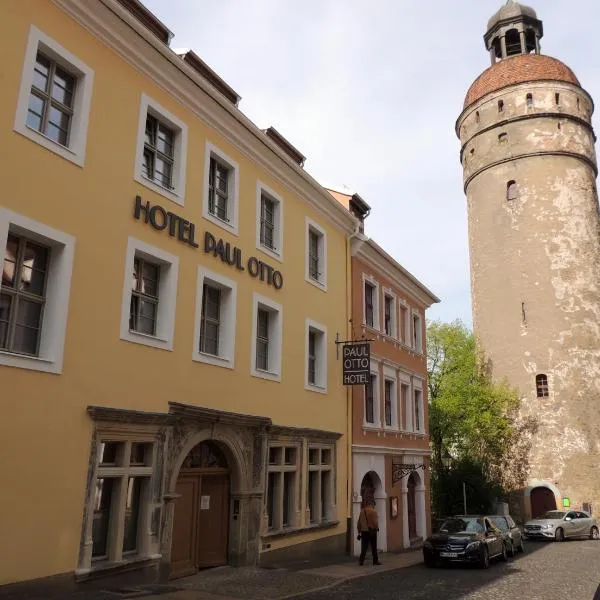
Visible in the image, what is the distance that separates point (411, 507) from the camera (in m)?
25.5

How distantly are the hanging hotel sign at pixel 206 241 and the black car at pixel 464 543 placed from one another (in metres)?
8.48

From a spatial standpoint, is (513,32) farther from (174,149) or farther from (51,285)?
(51,285)

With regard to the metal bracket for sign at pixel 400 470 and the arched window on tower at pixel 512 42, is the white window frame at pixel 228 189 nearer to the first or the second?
the metal bracket for sign at pixel 400 470

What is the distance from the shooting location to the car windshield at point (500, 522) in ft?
67.0

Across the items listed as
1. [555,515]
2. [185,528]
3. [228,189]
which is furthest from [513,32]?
[185,528]

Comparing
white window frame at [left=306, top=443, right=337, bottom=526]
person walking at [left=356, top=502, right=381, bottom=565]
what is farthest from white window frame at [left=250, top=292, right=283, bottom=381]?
person walking at [left=356, top=502, right=381, bottom=565]

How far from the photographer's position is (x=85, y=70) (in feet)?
37.9

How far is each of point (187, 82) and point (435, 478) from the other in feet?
90.4

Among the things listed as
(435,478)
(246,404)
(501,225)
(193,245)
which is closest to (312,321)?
(246,404)

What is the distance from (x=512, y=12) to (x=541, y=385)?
82.0 ft

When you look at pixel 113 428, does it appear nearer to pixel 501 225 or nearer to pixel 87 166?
pixel 87 166

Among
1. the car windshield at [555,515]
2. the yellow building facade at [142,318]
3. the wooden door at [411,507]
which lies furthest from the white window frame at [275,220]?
the car windshield at [555,515]

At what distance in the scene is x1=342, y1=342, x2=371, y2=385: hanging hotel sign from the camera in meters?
18.7

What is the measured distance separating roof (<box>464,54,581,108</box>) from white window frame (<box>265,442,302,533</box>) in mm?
33146
